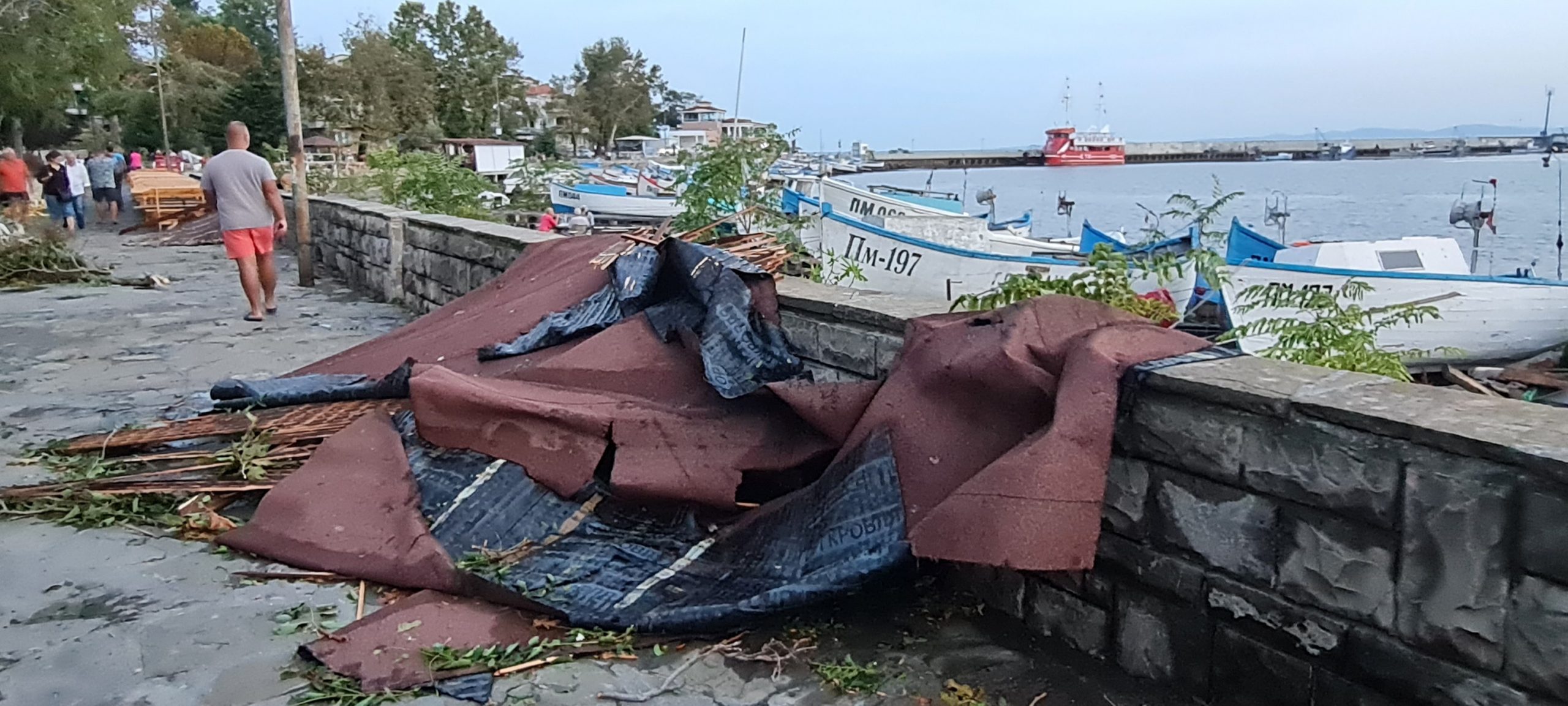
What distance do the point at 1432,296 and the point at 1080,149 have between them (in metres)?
109

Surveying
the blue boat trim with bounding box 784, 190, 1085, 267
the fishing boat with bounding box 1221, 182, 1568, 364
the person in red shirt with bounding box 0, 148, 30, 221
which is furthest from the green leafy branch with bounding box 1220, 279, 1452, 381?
the person in red shirt with bounding box 0, 148, 30, 221

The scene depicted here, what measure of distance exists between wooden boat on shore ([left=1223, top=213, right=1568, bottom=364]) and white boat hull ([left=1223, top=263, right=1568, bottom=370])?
0.01 meters

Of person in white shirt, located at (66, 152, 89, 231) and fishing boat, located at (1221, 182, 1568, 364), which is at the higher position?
person in white shirt, located at (66, 152, 89, 231)

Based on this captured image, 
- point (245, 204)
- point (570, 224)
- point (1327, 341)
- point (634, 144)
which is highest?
point (634, 144)

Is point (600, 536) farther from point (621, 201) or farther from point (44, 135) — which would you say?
point (44, 135)

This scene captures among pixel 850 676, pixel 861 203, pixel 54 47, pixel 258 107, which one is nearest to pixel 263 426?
pixel 850 676

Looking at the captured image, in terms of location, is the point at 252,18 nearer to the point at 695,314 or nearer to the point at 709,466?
the point at 695,314

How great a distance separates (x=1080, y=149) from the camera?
11769 centimetres

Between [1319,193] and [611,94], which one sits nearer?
[1319,193]

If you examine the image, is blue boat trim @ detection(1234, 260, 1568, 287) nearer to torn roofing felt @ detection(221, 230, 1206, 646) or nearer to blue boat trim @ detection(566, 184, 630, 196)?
torn roofing felt @ detection(221, 230, 1206, 646)

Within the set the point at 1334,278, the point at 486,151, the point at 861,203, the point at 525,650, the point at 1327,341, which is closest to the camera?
the point at 525,650

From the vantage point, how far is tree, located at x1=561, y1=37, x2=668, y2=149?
84.8 metres

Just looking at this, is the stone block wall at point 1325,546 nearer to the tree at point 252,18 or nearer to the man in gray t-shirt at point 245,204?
the man in gray t-shirt at point 245,204

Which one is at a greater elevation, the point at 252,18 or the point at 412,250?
the point at 252,18
